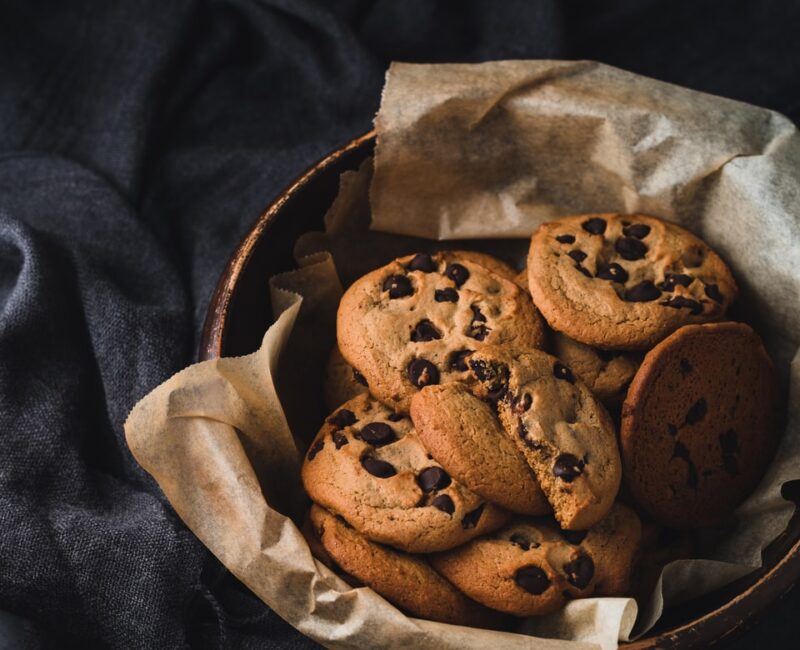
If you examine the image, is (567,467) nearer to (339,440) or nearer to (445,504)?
(445,504)

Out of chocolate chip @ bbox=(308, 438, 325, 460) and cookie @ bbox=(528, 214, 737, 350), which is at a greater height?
cookie @ bbox=(528, 214, 737, 350)

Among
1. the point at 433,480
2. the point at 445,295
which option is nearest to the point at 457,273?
the point at 445,295

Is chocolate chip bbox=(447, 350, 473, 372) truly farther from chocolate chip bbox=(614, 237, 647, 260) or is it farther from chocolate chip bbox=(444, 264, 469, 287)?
chocolate chip bbox=(614, 237, 647, 260)

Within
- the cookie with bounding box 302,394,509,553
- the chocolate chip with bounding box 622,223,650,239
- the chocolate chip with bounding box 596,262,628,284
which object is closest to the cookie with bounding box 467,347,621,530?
the cookie with bounding box 302,394,509,553

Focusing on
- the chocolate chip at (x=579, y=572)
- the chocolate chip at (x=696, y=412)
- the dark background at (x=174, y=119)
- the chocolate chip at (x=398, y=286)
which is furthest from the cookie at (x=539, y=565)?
the dark background at (x=174, y=119)

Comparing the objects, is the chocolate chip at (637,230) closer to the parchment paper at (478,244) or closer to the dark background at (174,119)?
the parchment paper at (478,244)

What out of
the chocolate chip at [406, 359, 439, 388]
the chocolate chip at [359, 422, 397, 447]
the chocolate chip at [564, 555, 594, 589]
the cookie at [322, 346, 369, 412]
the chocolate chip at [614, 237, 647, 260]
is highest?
the chocolate chip at [614, 237, 647, 260]

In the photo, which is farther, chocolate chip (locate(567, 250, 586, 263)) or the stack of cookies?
chocolate chip (locate(567, 250, 586, 263))
